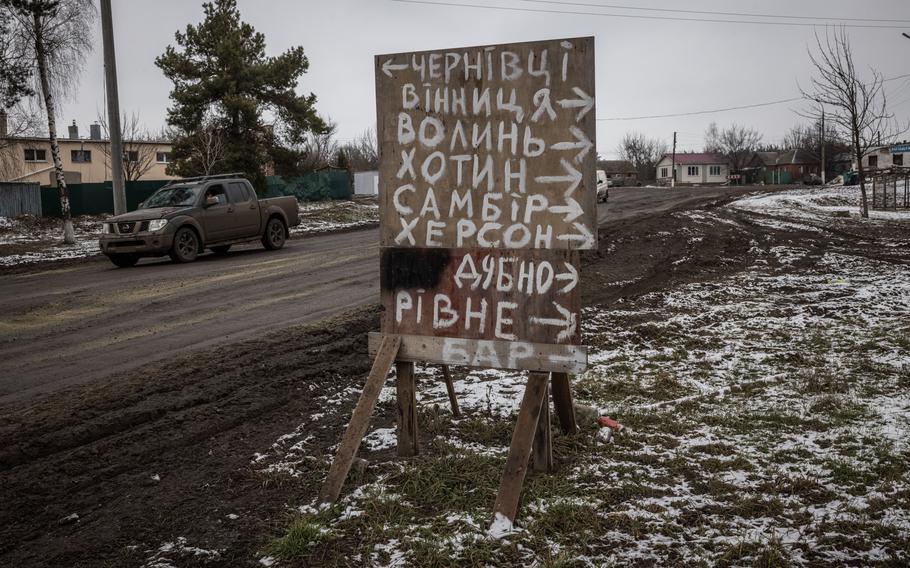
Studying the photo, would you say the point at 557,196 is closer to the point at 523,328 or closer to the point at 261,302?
the point at 523,328

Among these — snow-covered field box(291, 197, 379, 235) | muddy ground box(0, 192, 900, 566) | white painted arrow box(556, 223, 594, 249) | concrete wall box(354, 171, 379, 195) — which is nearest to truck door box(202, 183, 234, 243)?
snow-covered field box(291, 197, 379, 235)

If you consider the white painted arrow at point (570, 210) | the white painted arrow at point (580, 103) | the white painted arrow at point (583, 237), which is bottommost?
the white painted arrow at point (583, 237)

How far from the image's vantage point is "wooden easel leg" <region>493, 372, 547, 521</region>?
3523 mm

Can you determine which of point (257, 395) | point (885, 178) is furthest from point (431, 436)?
point (885, 178)

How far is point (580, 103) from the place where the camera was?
3609 mm

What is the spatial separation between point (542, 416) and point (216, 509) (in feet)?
6.11

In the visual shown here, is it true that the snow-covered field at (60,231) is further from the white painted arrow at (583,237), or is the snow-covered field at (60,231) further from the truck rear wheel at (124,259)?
the white painted arrow at (583,237)

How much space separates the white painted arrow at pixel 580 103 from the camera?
11.8 ft

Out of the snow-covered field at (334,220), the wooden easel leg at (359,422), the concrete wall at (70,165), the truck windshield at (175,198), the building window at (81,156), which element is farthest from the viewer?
the building window at (81,156)

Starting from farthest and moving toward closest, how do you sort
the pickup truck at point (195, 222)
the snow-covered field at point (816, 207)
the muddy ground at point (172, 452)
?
the snow-covered field at point (816, 207), the pickup truck at point (195, 222), the muddy ground at point (172, 452)

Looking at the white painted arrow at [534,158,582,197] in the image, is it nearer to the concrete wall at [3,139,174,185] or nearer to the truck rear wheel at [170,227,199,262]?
the truck rear wheel at [170,227,199,262]

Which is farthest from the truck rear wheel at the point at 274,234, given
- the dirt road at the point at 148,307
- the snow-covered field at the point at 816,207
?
the snow-covered field at the point at 816,207

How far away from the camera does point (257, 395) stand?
5.70 meters

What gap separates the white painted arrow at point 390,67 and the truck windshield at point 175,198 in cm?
1271
